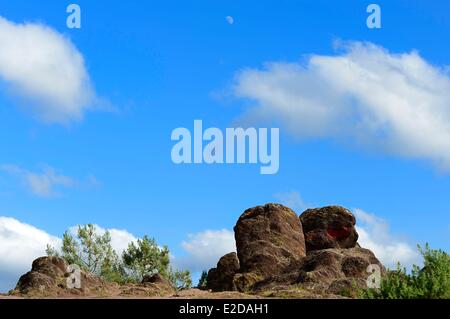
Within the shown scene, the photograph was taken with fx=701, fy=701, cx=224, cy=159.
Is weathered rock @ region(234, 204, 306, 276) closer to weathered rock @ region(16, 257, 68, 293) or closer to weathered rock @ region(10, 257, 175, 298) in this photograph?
weathered rock @ region(10, 257, 175, 298)

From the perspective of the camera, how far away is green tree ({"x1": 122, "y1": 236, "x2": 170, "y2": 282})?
68.6m

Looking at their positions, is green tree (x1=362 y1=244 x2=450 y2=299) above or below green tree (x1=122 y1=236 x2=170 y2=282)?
below

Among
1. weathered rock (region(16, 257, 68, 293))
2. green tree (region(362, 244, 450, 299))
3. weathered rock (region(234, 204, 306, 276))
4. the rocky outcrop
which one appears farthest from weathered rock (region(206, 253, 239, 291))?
green tree (region(362, 244, 450, 299))

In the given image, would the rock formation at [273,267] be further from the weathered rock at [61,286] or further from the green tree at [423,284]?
the green tree at [423,284]

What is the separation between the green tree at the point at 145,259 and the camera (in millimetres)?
68562

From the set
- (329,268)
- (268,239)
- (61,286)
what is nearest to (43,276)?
(61,286)

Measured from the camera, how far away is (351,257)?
37.9 meters

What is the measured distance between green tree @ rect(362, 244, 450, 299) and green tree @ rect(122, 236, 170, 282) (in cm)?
4662

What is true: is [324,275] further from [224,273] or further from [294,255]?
[224,273]

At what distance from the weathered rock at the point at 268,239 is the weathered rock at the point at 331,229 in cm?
216

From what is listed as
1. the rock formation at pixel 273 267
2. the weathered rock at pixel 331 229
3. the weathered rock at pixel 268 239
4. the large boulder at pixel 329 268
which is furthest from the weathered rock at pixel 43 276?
the weathered rock at pixel 331 229
